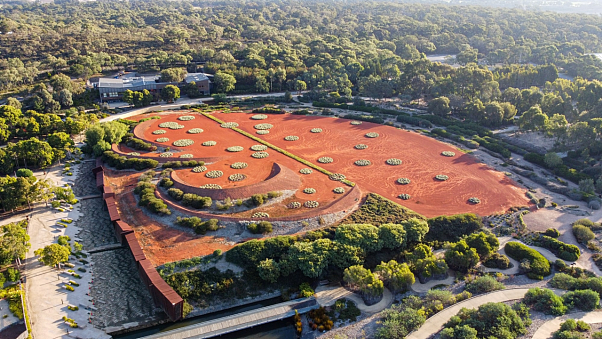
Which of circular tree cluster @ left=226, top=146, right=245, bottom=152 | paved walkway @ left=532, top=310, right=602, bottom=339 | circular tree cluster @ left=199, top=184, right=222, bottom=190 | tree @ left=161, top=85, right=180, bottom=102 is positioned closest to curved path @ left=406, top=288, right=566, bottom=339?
paved walkway @ left=532, top=310, right=602, bottom=339

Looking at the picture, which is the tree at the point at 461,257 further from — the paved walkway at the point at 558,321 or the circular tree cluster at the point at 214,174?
the circular tree cluster at the point at 214,174

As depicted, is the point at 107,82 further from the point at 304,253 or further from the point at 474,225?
the point at 474,225

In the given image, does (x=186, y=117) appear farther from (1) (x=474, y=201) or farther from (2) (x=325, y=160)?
(1) (x=474, y=201)

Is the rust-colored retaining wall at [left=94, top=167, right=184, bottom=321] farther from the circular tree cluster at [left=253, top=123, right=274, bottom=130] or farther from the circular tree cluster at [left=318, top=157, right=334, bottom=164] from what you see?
the circular tree cluster at [left=253, top=123, right=274, bottom=130]

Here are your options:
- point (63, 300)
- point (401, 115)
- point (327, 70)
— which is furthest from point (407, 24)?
point (63, 300)

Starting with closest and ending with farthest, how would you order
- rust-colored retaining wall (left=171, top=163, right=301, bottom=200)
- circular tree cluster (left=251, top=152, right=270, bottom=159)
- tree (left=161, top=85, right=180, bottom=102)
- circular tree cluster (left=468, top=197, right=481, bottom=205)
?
1. rust-colored retaining wall (left=171, top=163, right=301, bottom=200)
2. circular tree cluster (left=468, top=197, right=481, bottom=205)
3. circular tree cluster (left=251, top=152, right=270, bottom=159)
4. tree (left=161, top=85, right=180, bottom=102)

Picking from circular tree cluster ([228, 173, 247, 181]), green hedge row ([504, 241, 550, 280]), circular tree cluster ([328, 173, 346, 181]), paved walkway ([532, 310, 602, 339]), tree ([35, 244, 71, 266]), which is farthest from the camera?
circular tree cluster ([328, 173, 346, 181])

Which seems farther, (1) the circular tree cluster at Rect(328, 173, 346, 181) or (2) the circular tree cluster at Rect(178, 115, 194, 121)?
(2) the circular tree cluster at Rect(178, 115, 194, 121)
